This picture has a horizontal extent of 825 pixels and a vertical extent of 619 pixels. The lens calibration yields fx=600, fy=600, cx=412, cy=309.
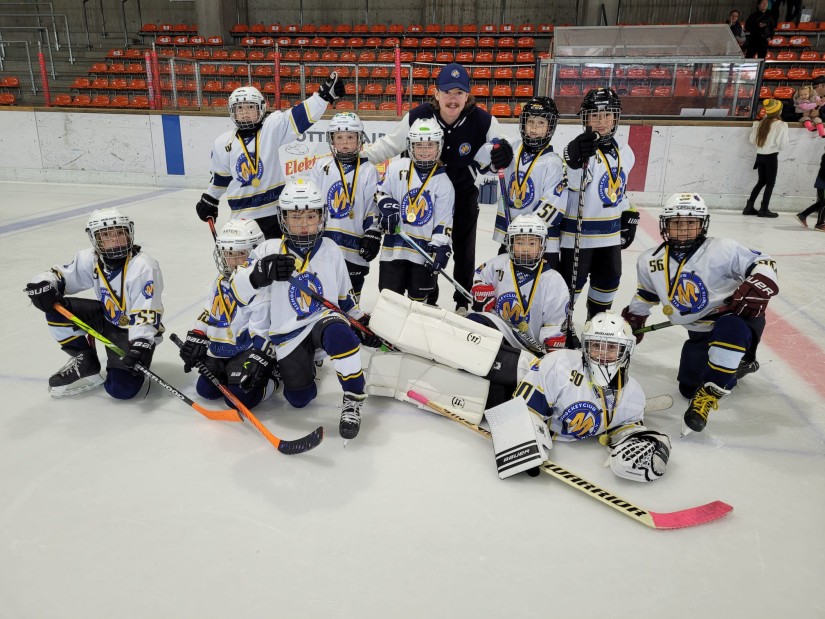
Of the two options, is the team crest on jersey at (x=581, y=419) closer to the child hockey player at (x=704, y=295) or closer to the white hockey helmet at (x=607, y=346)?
the white hockey helmet at (x=607, y=346)

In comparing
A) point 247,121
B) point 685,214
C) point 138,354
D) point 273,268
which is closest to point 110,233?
point 138,354

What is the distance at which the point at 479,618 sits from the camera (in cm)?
159

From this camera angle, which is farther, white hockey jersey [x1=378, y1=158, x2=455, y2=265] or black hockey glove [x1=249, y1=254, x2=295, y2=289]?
white hockey jersey [x1=378, y1=158, x2=455, y2=265]

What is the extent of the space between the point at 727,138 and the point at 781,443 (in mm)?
5870

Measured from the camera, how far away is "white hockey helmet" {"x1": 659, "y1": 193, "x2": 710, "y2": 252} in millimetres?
2680

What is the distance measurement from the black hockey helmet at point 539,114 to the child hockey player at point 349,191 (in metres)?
0.85

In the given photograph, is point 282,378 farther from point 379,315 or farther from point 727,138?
point 727,138

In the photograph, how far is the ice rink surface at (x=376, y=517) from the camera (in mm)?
1648

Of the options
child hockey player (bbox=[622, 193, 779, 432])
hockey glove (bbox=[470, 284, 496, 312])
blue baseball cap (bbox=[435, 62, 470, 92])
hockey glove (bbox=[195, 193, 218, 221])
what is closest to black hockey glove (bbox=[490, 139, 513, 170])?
blue baseball cap (bbox=[435, 62, 470, 92])

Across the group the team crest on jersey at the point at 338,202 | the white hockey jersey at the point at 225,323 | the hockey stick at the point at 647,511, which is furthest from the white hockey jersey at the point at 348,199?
the hockey stick at the point at 647,511

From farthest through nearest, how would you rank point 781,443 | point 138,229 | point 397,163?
point 138,229 < point 397,163 < point 781,443

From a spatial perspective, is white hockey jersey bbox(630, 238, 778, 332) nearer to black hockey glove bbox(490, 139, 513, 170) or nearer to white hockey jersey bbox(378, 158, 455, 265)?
black hockey glove bbox(490, 139, 513, 170)

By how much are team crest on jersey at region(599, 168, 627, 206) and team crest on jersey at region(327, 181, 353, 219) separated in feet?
4.37

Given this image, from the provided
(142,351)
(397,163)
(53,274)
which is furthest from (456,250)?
(53,274)
